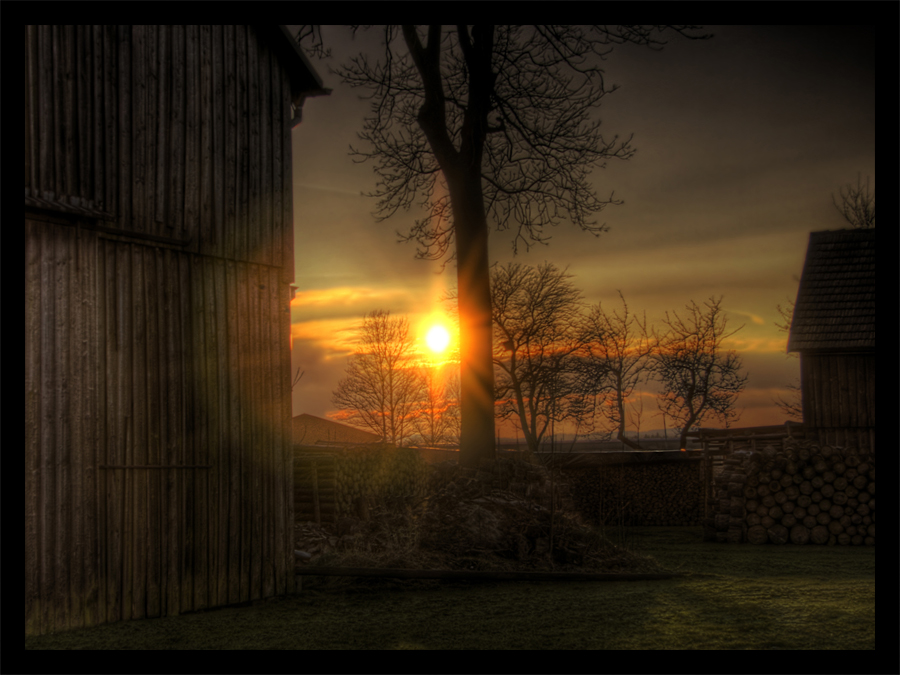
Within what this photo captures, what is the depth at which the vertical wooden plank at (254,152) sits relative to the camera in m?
8.38

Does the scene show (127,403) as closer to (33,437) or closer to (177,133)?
(33,437)

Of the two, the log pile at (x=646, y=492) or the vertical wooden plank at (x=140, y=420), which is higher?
the vertical wooden plank at (x=140, y=420)

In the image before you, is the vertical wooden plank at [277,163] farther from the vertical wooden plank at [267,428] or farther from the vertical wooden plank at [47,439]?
the vertical wooden plank at [47,439]

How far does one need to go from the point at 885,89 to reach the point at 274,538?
286 inches

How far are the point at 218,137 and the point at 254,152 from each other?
1.78ft

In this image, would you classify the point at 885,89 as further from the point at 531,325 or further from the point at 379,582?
the point at 531,325

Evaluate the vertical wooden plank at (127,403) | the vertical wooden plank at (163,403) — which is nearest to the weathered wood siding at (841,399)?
the vertical wooden plank at (163,403)

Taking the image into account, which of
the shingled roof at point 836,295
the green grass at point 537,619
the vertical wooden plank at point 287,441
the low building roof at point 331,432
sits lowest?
the low building roof at point 331,432

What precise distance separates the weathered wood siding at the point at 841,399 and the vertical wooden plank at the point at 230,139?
599 inches

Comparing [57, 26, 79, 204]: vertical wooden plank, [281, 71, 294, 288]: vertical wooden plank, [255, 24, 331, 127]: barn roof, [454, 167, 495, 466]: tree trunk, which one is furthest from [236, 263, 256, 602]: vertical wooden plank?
[454, 167, 495, 466]: tree trunk

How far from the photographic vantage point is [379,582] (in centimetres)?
849

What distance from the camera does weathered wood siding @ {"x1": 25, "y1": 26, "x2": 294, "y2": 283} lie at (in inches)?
254

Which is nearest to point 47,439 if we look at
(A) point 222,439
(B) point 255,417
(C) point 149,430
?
(C) point 149,430

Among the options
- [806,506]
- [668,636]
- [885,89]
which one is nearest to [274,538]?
[668,636]
